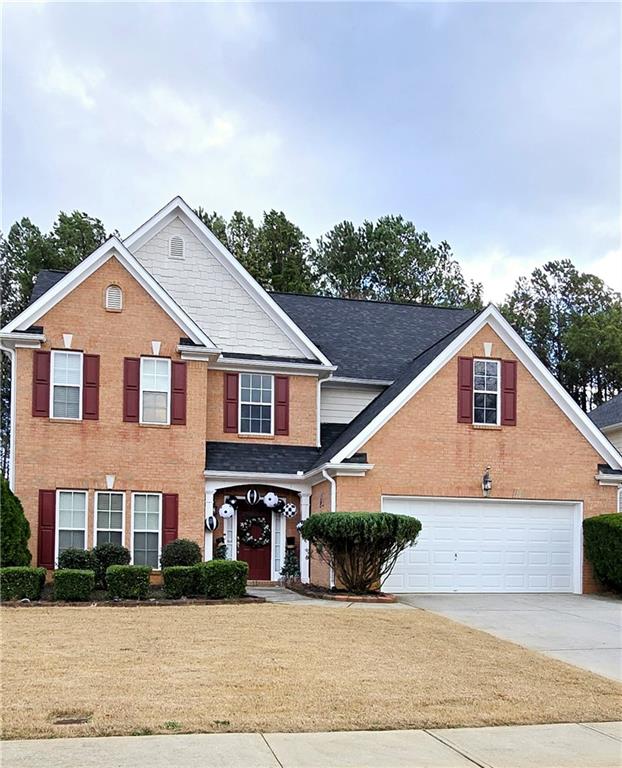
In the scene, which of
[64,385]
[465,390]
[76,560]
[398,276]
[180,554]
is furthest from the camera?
[398,276]

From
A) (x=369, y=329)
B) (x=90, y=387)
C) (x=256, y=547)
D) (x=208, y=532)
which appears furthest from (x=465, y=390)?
(x=90, y=387)

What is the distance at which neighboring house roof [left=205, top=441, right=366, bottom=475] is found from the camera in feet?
72.2

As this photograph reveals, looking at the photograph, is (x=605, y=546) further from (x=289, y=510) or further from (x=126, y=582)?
(x=126, y=582)

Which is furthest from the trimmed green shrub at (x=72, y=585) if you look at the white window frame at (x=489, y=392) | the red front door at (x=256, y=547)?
the white window frame at (x=489, y=392)

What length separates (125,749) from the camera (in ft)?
24.0

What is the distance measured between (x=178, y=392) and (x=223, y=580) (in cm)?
563

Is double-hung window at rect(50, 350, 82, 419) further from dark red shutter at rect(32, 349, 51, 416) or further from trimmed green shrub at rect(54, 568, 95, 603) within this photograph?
trimmed green shrub at rect(54, 568, 95, 603)

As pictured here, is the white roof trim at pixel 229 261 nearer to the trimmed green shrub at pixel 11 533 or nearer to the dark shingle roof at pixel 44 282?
the dark shingle roof at pixel 44 282

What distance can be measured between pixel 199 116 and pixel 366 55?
406 cm

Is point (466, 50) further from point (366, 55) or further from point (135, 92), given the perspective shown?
point (135, 92)

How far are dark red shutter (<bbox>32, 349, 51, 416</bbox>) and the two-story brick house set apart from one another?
0.11 feet

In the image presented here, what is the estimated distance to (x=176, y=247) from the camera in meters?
24.0

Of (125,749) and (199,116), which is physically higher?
(199,116)

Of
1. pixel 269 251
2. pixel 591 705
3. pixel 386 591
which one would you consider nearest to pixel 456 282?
pixel 269 251
